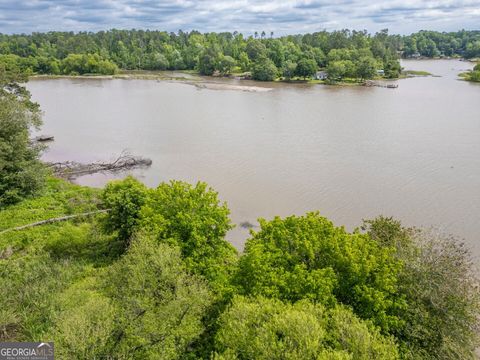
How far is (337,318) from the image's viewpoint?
41.9 ft

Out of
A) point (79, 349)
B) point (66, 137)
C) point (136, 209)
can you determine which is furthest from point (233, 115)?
point (79, 349)

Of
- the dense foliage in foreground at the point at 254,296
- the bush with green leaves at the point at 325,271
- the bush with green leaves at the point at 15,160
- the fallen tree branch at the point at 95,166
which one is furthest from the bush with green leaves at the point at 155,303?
the fallen tree branch at the point at 95,166

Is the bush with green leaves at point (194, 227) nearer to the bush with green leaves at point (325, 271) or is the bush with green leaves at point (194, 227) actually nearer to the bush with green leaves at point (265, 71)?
the bush with green leaves at point (325, 271)

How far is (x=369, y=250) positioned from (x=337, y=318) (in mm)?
4177

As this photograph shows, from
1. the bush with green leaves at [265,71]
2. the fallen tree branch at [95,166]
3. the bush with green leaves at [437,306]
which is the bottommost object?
the fallen tree branch at [95,166]

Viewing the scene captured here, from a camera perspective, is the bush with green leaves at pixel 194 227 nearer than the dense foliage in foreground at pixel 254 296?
No

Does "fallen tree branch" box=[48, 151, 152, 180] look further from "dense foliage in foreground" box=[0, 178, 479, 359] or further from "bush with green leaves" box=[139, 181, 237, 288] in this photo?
"bush with green leaves" box=[139, 181, 237, 288]

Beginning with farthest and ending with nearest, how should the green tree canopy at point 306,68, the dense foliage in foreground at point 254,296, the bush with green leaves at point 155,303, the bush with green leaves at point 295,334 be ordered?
the green tree canopy at point 306,68 < the bush with green leaves at point 155,303 < the dense foliage in foreground at point 254,296 < the bush with green leaves at point 295,334

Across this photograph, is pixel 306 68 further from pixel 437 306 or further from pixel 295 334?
pixel 295 334

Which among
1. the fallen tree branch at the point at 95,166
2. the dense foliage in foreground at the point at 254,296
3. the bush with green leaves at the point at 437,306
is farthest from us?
the fallen tree branch at the point at 95,166

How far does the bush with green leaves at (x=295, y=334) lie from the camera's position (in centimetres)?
1134

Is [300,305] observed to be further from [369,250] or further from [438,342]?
[438,342]

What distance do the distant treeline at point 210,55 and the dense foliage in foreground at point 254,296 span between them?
86.5m

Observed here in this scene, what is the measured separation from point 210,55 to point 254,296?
112791 millimetres
